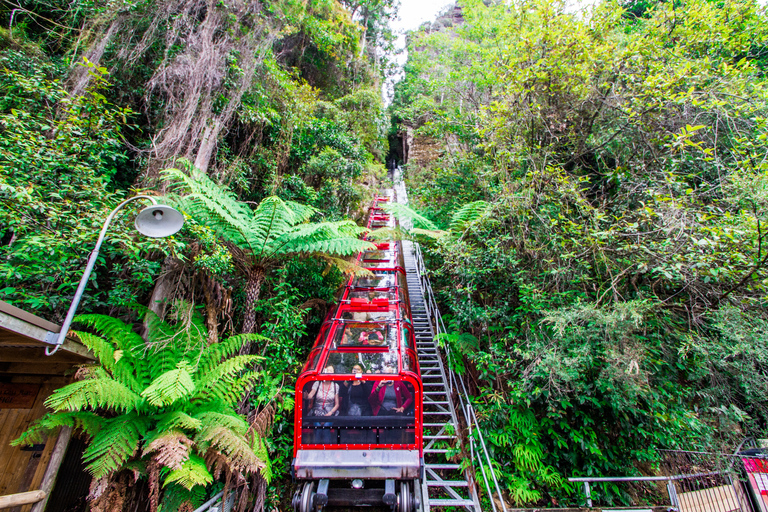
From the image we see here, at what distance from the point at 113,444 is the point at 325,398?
2079mm

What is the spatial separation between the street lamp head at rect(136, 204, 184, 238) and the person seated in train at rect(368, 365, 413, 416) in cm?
291

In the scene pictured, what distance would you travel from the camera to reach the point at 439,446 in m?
4.86

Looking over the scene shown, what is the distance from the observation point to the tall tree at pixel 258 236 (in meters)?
4.42

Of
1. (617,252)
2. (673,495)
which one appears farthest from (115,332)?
(673,495)

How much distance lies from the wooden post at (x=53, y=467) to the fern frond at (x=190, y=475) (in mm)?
1837

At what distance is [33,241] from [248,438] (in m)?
3.20

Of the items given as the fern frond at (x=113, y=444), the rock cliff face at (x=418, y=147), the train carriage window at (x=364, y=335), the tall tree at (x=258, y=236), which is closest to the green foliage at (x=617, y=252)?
the train carriage window at (x=364, y=335)

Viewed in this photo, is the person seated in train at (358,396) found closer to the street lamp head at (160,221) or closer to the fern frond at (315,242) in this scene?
the fern frond at (315,242)

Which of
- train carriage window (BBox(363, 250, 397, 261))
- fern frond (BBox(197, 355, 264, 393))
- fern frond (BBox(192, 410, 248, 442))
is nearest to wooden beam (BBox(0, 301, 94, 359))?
fern frond (BBox(197, 355, 264, 393))

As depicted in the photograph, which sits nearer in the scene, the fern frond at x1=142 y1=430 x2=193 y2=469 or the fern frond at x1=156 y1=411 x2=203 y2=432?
the fern frond at x1=142 y1=430 x2=193 y2=469

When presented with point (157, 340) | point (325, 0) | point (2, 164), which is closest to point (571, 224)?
point (157, 340)

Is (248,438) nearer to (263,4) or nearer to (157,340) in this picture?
(157,340)

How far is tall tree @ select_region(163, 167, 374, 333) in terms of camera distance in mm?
4418

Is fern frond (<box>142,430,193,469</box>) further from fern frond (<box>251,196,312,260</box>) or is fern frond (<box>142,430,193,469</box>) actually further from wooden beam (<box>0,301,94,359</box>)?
fern frond (<box>251,196,312,260</box>)
